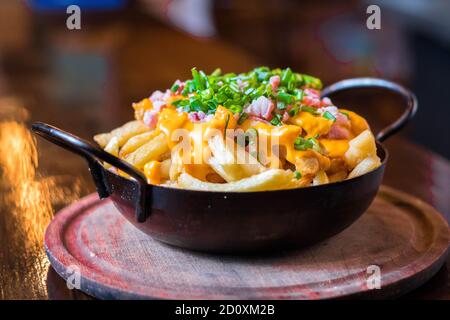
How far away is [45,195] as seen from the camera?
6.10 ft

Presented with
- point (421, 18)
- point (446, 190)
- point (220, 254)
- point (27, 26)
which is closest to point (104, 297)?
point (220, 254)

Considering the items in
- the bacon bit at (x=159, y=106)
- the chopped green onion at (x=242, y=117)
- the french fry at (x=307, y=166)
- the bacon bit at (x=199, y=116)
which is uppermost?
the chopped green onion at (x=242, y=117)

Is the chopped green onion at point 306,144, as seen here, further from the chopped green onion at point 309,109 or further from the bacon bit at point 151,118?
the bacon bit at point 151,118

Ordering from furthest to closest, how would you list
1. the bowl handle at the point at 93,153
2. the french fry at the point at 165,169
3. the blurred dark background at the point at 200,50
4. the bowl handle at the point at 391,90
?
the blurred dark background at the point at 200,50
the bowl handle at the point at 391,90
the french fry at the point at 165,169
the bowl handle at the point at 93,153

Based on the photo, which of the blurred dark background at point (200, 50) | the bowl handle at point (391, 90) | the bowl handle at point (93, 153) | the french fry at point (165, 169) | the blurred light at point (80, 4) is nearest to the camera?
the bowl handle at point (93, 153)

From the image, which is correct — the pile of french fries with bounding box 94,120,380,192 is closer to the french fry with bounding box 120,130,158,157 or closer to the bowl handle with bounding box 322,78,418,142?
the french fry with bounding box 120,130,158,157

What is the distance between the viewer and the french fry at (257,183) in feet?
4.15

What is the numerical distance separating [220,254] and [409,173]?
0.92m

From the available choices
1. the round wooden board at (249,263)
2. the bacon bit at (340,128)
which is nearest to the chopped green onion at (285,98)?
the bacon bit at (340,128)

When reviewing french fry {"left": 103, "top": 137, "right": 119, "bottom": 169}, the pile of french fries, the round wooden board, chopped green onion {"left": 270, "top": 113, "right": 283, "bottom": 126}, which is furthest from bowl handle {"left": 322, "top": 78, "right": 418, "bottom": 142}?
french fry {"left": 103, "top": 137, "right": 119, "bottom": 169}

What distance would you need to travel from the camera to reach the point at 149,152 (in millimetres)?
1394

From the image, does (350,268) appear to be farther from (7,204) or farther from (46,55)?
(46,55)

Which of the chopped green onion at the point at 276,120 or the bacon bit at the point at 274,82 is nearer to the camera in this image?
the chopped green onion at the point at 276,120

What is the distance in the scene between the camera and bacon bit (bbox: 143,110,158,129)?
149cm
